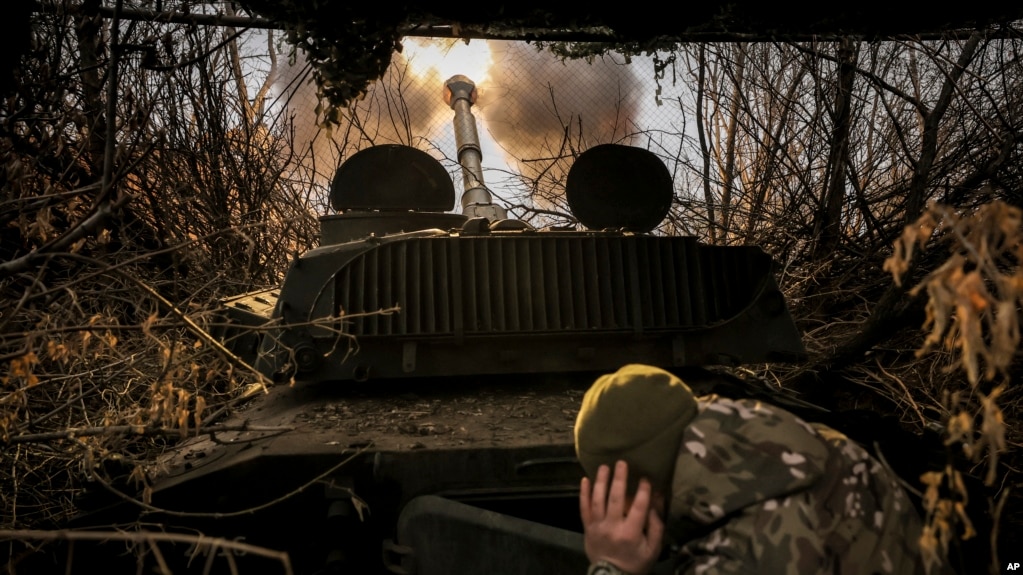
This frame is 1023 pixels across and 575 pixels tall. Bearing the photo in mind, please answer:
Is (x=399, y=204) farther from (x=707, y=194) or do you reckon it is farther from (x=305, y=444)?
(x=707, y=194)

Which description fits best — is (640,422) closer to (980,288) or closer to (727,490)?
(727,490)

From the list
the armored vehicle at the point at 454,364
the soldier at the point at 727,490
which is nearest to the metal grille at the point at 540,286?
the armored vehicle at the point at 454,364

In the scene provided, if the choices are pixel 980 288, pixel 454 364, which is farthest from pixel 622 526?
pixel 454 364

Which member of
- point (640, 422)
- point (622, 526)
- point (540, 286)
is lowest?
point (622, 526)

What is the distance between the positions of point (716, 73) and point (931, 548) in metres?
9.63

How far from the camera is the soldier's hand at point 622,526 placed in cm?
195

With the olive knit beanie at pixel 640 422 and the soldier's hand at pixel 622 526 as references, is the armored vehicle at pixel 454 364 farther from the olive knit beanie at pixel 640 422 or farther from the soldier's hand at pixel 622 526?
the olive knit beanie at pixel 640 422

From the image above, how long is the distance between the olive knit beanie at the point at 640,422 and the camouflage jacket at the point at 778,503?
4cm

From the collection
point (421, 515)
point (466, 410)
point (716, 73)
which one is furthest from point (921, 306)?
point (716, 73)

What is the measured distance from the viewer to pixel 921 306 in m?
4.82

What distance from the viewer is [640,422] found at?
193cm

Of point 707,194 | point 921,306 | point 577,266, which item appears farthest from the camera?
point 707,194

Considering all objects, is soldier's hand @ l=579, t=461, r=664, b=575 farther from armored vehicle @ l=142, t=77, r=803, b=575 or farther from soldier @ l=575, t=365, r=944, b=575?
armored vehicle @ l=142, t=77, r=803, b=575

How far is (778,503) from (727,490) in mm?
108
